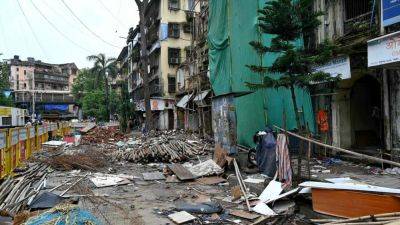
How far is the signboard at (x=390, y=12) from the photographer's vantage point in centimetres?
1002

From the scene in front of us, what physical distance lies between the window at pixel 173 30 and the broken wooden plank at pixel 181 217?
35125 mm

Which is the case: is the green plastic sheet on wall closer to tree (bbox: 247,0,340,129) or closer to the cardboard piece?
tree (bbox: 247,0,340,129)

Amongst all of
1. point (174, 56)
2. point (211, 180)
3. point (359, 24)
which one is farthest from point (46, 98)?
Answer: point (359, 24)

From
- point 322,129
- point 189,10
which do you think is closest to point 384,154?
point 322,129

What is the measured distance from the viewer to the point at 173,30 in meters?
41.3

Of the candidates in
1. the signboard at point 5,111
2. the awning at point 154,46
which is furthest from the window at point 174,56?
the signboard at point 5,111

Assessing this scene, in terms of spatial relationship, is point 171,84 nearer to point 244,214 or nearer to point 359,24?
point 359,24

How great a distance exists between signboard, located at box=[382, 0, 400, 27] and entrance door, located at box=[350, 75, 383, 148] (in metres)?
4.39

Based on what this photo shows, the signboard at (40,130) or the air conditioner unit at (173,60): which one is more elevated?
the air conditioner unit at (173,60)

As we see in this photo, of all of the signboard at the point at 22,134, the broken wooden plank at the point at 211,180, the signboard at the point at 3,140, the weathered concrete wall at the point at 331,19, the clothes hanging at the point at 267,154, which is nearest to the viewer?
the signboard at the point at 3,140

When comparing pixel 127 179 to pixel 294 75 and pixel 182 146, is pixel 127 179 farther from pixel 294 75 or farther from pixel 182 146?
pixel 294 75

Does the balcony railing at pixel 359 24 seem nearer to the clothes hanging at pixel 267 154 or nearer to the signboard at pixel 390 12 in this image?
the signboard at pixel 390 12

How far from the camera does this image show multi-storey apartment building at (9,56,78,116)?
74069mm

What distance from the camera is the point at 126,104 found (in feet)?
139
